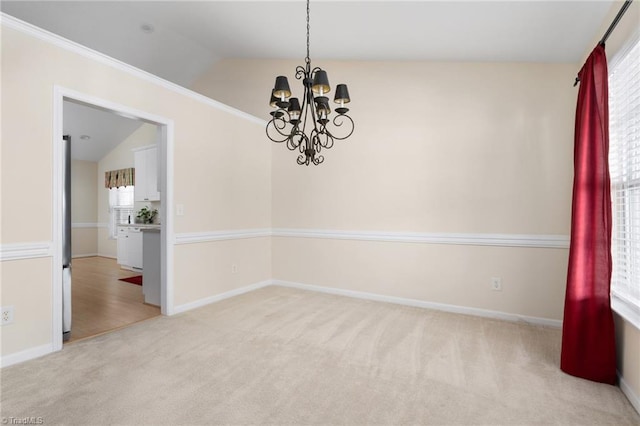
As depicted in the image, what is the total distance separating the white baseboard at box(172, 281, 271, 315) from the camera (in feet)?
11.7

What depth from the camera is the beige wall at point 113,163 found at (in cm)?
702

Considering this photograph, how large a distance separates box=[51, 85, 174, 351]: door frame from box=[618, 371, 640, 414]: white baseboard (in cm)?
372

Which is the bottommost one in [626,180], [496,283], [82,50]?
[496,283]

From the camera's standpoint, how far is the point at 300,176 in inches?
183

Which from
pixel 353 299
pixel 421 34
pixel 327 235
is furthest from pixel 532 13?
pixel 353 299

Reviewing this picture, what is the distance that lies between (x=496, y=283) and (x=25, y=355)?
4.16 meters

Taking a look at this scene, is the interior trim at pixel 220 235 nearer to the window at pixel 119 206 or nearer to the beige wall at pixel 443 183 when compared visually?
the beige wall at pixel 443 183

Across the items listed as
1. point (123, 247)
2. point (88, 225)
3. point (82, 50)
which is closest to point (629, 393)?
point (82, 50)

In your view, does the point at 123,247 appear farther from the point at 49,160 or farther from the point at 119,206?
the point at 49,160

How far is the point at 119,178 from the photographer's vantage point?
742 centimetres

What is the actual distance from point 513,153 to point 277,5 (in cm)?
285


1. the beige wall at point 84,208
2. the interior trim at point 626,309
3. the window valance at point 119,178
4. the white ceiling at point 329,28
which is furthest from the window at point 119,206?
the interior trim at point 626,309

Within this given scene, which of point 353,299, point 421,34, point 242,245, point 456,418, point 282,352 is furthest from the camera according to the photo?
point 242,245

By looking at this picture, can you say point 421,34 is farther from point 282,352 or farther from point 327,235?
point 282,352
